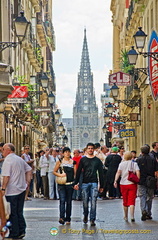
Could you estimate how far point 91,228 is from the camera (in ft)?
44.7

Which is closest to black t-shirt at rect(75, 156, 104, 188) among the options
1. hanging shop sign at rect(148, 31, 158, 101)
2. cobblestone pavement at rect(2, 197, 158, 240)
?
cobblestone pavement at rect(2, 197, 158, 240)

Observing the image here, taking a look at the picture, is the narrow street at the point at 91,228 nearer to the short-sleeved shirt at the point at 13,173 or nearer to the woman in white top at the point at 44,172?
the short-sleeved shirt at the point at 13,173

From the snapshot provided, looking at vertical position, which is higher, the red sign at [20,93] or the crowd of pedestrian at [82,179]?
the red sign at [20,93]

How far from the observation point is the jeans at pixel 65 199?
14578 mm

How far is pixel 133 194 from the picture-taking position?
15383mm

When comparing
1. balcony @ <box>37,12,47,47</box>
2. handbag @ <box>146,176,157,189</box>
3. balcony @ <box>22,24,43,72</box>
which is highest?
balcony @ <box>37,12,47,47</box>

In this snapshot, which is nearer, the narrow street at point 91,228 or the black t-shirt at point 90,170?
the narrow street at point 91,228

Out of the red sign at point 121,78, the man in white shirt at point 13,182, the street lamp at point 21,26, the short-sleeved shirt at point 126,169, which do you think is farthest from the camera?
the red sign at point 121,78

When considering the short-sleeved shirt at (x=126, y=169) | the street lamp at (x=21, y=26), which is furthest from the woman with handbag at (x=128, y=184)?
the street lamp at (x=21, y=26)

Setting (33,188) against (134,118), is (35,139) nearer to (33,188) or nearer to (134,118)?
(134,118)

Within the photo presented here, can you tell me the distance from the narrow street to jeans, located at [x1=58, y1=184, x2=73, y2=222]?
0.69 ft

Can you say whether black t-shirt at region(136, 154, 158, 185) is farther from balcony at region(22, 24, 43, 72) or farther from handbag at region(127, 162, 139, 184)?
balcony at region(22, 24, 43, 72)

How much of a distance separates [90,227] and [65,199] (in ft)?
3.96

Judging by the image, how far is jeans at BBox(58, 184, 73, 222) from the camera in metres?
14.6
